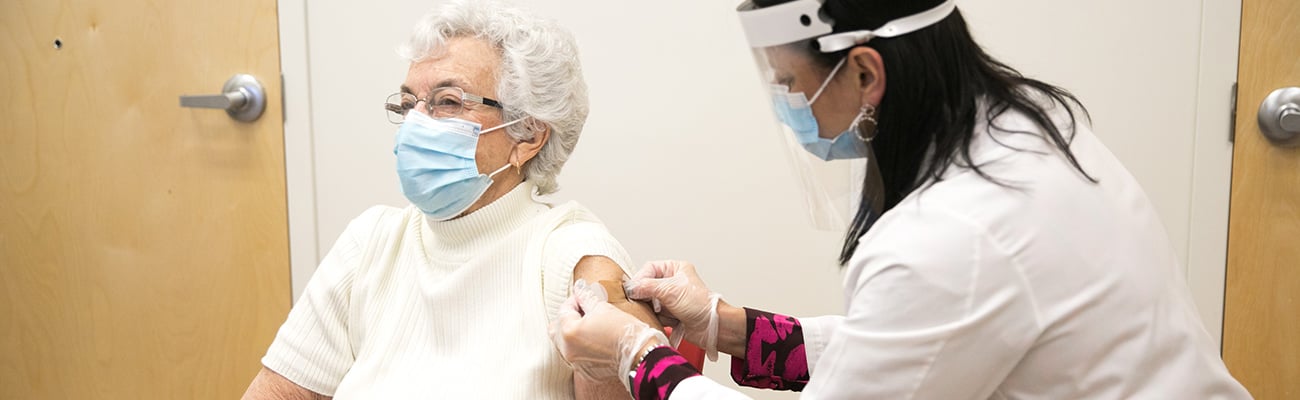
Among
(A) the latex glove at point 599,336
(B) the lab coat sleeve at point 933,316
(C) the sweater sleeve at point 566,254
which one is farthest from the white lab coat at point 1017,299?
(C) the sweater sleeve at point 566,254

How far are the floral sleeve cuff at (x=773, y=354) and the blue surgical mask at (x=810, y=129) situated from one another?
35 cm

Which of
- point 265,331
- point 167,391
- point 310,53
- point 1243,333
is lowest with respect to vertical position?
point 167,391

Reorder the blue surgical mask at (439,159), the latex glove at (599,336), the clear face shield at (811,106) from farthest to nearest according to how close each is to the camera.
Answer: the blue surgical mask at (439,159) < the latex glove at (599,336) < the clear face shield at (811,106)

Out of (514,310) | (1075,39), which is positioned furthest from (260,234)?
(1075,39)

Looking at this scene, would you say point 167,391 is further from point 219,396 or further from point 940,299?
point 940,299

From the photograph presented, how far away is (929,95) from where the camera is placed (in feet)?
3.41

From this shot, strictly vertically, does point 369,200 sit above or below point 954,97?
below

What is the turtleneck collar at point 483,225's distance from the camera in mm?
1546

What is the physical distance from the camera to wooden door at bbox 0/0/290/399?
7.43ft

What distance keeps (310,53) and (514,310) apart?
1.02 meters

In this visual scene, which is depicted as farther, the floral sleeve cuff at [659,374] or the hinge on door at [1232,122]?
the hinge on door at [1232,122]

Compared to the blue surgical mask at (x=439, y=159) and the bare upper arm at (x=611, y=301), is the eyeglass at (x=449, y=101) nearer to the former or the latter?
the blue surgical mask at (x=439, y=159)

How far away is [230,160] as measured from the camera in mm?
2297

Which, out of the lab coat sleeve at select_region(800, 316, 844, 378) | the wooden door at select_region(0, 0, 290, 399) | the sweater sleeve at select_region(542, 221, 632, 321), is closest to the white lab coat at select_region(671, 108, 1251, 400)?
the lab coat sleeve at select_region(800, 316, 844, 378)
